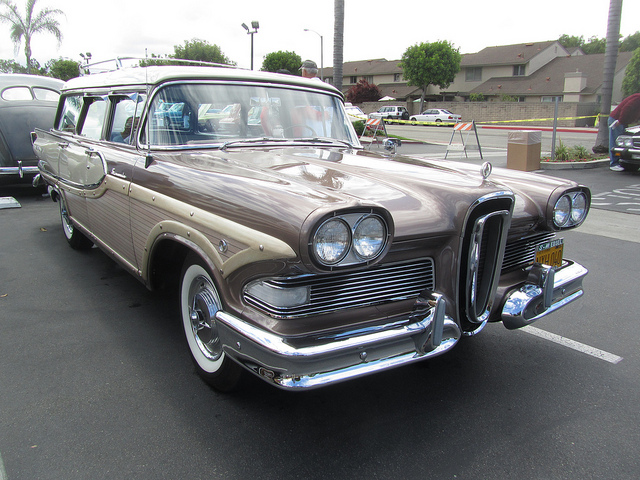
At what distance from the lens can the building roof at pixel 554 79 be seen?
44.4 m

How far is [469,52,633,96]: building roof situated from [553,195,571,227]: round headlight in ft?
156

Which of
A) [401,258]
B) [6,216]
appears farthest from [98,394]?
[6,216]

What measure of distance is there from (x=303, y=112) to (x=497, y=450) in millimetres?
2615

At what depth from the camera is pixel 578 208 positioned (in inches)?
121

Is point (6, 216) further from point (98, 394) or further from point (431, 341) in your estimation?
point (431, 341)

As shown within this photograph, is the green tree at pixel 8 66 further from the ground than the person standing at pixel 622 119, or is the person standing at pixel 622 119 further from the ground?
the green tree at pixel 8 66

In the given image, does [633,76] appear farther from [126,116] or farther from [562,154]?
[126,116]

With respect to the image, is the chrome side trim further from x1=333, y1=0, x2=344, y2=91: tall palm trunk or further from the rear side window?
x1=333, y1=0, x2=344, y2=91: tall palm trunk

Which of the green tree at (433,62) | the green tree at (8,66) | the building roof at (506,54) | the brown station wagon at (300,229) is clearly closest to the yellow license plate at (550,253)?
the brown station wagon at (300,229)

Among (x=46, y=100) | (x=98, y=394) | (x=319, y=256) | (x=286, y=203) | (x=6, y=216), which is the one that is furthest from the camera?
(x=46, y=100)

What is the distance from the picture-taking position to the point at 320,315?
7.12 ft

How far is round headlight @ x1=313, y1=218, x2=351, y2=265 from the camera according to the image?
75.8 inches

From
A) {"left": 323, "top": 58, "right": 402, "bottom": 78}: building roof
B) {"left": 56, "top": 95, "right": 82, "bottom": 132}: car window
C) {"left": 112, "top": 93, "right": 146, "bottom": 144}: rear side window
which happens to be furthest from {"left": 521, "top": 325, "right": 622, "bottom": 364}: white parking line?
{"left": 323, "top": 58, "right": 402, "bottom": 78}: building roof

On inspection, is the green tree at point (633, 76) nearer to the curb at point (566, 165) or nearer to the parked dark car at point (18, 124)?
the curb at point (566, 165)
